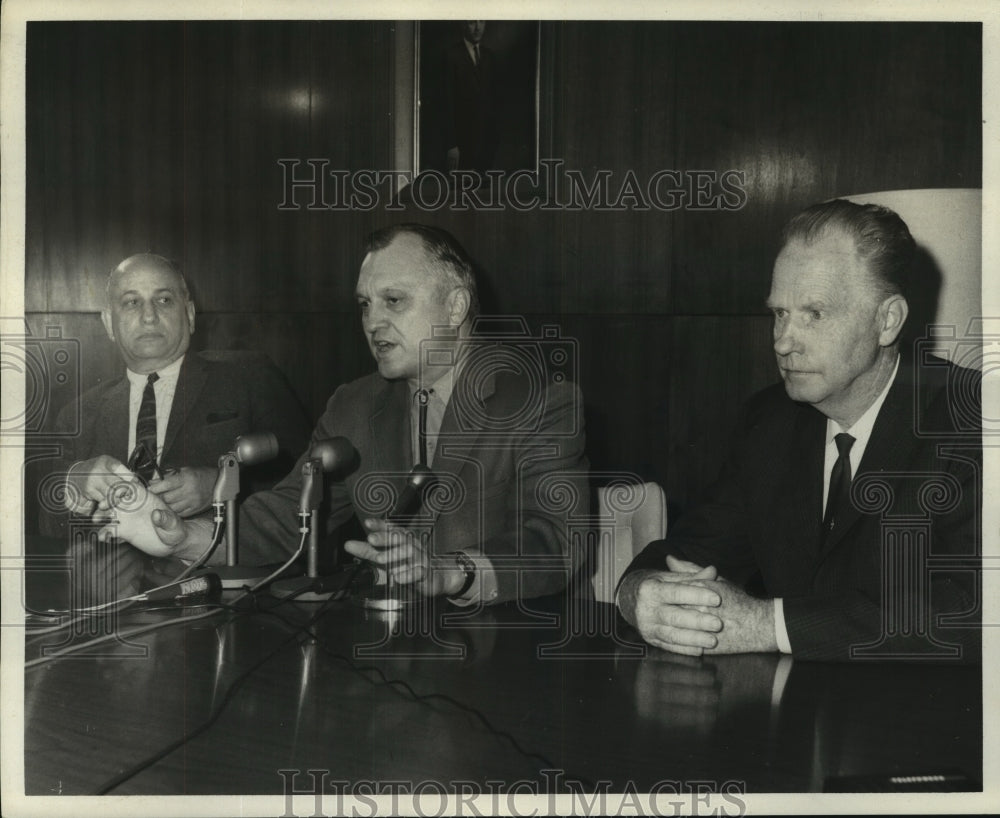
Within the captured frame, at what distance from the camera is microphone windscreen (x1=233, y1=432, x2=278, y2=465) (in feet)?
6.93

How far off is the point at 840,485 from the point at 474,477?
0.79 m

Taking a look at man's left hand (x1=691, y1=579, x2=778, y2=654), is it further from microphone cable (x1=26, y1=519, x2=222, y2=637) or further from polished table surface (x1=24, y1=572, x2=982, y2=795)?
microphone cable (x1=26, y1=519, x2=222, y2=637)

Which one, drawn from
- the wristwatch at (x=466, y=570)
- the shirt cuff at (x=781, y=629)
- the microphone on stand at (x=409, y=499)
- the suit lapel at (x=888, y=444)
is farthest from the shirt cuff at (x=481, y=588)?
the suit lapel at (x=888, y=444)

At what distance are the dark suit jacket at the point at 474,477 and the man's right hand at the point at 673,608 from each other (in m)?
0.30

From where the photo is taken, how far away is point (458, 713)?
4.37 feet

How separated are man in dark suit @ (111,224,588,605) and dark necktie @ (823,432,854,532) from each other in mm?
540

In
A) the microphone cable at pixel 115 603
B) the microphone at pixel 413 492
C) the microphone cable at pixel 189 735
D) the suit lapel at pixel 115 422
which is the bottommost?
the microphone cable at pixel 189 735

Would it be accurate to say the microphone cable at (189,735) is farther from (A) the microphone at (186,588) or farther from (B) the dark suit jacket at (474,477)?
(B) the dark suit jacket at (474,477)

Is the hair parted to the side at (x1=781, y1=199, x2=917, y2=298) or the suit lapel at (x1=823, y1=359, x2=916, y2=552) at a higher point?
the hair parted to the side at (x1=781, y1=199, x2=917, y2=298)

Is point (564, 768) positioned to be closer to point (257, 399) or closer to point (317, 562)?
point (317, 562)

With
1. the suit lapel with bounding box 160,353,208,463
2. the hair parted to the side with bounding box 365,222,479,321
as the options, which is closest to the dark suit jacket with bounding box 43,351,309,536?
the suit lapel with bounding box 160,353,208,463

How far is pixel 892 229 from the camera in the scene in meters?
1.96

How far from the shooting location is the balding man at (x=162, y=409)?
2.05 m

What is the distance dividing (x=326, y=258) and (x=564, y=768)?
4.63ft
